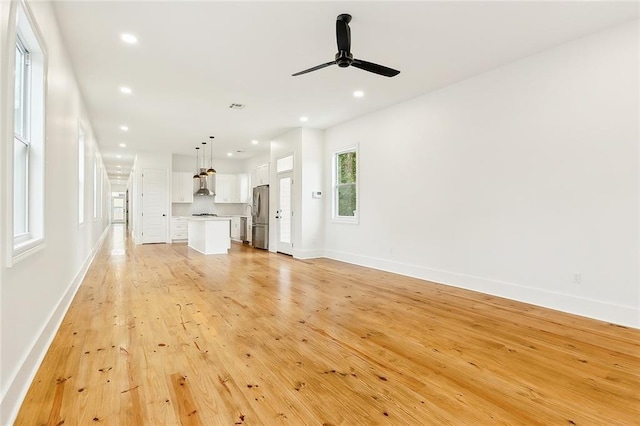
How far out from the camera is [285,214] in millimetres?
8078

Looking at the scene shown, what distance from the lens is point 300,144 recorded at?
291 inches

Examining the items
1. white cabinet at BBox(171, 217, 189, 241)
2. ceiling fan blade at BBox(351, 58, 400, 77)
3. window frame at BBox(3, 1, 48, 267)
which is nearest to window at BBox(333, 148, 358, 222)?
ceiling fan blade at BBox(351, 58, 400, 77)

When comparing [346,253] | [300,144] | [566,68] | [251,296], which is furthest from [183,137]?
[566,68]

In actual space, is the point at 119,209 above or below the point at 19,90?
below

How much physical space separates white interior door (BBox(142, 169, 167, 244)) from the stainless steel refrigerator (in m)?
2.97

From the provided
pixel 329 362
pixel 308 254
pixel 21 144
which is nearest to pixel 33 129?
pixel 21 144

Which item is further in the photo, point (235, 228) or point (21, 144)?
point (235, 228)

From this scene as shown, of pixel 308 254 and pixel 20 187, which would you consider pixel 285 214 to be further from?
pixel 20 187

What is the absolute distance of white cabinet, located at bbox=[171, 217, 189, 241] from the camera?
10.7 metres

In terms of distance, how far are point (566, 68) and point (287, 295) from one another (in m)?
4.15

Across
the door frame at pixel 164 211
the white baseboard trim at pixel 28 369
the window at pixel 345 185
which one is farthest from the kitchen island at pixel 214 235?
the white baseboard trim at pixel 28 369

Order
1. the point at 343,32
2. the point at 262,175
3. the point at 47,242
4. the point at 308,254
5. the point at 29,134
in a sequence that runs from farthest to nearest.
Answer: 1. the point at 262,175
2. the point at 308,254
3. the point at 343,32
4. the point at 47,242
5. the point at 29,134

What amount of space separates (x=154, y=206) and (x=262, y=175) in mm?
3537

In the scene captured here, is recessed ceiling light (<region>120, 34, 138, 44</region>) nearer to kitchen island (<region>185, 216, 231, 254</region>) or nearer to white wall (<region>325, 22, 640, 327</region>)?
white wall (<region>325, 22, 640, 327</region>)
